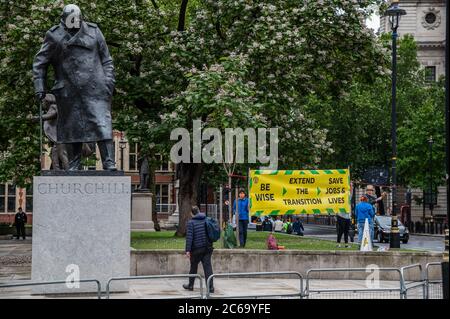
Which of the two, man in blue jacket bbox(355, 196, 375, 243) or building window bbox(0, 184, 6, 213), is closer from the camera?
man in blue jacket bbox(355, 196, 375, 243)

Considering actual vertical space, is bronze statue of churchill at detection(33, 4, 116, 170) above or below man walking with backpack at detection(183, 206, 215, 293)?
above

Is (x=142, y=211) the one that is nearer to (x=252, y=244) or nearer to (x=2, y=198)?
(x=252, y=244)

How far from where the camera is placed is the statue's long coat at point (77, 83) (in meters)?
16.1

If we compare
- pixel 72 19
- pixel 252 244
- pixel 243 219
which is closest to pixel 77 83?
pixel 72 19

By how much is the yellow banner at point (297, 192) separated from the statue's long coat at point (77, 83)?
7663 mm

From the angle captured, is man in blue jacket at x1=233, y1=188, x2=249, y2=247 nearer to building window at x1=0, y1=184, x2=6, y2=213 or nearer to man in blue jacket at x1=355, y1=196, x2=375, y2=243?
man in blue jacket at x1=355, y1=196, x2=375, y2=243

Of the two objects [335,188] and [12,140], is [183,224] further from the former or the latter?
[335,188]

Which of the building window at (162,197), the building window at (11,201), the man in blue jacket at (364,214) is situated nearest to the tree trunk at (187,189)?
the man in blue jacket at (364,214)

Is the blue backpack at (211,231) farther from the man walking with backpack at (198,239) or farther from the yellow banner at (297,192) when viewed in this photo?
the yellow banner at (297,192)

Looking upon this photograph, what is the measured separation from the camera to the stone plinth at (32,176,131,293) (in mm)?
15641

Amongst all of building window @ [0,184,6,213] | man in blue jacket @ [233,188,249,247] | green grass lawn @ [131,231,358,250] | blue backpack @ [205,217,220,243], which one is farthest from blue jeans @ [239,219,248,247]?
building window @ [0,184,6,213]

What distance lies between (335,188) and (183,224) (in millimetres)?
9956

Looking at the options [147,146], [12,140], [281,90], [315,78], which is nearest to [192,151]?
[147,146]

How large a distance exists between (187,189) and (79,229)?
53.7ft
